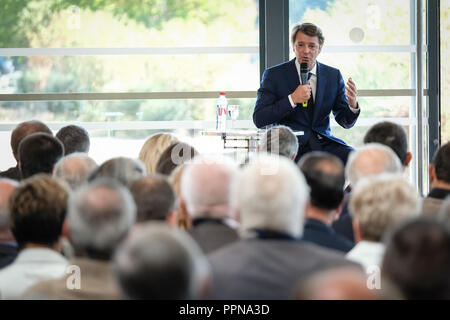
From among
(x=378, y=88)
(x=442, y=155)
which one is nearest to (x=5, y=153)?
(x=378, y=88)

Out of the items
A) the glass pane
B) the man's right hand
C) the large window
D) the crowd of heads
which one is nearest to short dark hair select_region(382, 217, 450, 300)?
the crowd of heads

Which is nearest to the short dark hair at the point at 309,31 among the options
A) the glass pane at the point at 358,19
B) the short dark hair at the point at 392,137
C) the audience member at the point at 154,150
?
the short dark hair at the point at 392,137

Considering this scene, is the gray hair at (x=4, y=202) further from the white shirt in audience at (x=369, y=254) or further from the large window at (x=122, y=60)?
the large window at (x=122, y=60)

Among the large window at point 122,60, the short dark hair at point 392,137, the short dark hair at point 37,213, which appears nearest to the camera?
the short dark hair at point 37,213

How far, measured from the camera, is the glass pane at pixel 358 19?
7.51 metres

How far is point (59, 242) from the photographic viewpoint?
102 inches

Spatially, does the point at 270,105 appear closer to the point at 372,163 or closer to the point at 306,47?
the point at 306,47

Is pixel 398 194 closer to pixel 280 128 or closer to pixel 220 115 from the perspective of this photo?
pixel 280 128

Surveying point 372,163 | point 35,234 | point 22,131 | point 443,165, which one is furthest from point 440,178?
point 22,131

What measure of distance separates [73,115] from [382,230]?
5.46 meters

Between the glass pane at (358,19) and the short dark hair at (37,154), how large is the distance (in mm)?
4022

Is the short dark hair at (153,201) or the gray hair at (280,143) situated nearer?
the short dark hair at (153,201)

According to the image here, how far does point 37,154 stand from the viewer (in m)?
4.00

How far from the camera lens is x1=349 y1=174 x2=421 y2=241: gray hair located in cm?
247
